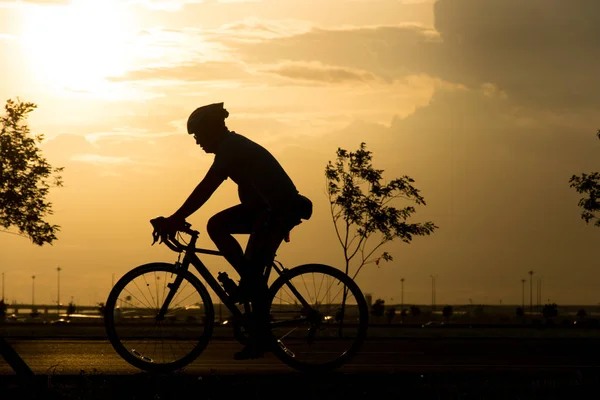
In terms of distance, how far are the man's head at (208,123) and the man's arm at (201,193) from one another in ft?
0.87

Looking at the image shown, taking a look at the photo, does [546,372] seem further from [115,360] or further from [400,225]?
[400,225]

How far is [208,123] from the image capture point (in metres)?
8.18

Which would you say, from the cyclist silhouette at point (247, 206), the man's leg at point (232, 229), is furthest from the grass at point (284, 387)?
the man's leg at point (232, 229)

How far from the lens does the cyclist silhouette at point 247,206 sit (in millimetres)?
8109

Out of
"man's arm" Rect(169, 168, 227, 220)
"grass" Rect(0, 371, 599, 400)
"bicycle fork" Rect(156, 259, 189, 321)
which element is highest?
"man's arm" Rect(169, 168, 227, 220)

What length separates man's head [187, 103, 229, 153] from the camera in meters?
8.18

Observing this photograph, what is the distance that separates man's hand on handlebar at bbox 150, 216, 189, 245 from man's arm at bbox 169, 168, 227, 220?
33mm

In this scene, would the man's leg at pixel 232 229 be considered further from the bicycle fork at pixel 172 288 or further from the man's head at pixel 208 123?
the man's head at pixel 208 123

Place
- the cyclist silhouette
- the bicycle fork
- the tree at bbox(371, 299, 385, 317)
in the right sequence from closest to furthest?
the cyclist silhouette → the bicycle fork → the tree at bbox(371, 299, 385, 317)

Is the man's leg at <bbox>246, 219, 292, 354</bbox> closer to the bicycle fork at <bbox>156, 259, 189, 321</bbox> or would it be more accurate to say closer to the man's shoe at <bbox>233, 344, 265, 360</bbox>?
the man's shoe at <bbox>233, 344, 265, 360</bbox>

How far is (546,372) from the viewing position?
8.24 m

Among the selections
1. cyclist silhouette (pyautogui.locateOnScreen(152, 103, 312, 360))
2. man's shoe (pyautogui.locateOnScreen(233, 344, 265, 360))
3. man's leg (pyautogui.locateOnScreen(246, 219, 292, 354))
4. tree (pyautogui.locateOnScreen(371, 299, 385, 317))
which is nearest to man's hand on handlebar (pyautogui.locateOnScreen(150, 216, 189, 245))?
cyclist silhouette (pyautogui.locateOnScreen(152, 103, 312, 360))

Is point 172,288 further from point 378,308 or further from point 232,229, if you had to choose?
point 378,308

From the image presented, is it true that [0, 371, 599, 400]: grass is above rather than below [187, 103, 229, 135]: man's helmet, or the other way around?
below
